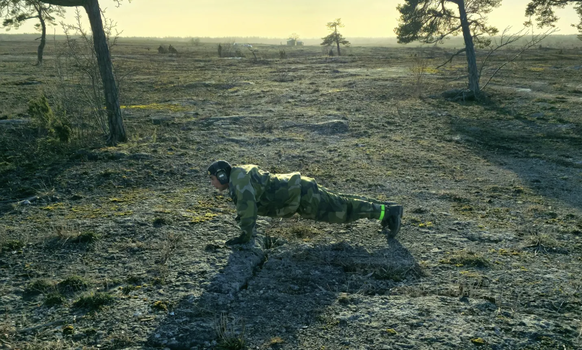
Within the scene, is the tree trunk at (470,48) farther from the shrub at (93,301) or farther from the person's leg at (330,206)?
the shrub at (93,301)

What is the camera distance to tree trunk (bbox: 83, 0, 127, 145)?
819cm

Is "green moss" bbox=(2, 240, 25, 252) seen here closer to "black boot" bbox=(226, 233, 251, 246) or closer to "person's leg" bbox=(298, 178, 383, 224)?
"black boot" bbox=(226, 233, 251, 246)

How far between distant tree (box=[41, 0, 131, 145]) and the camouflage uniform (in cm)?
513

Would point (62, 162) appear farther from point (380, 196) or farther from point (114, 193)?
point (380, 196)

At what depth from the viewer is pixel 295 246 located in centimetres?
482

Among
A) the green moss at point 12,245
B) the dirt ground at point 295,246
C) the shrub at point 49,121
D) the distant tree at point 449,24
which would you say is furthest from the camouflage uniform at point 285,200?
the distant tree at point 449,24

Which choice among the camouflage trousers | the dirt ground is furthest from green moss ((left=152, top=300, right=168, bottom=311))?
the camouflage trousers

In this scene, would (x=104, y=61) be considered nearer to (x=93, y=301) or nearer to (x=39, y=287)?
(x=39, y=287)

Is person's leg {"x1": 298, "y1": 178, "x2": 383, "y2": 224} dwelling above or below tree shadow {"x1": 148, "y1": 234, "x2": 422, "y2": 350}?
above

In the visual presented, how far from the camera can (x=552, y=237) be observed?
4.99 meters

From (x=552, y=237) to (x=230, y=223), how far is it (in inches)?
150

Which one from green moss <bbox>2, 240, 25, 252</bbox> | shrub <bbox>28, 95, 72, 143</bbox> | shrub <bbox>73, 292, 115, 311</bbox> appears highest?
shrub <bbox>28, 95, 72, 143</bbox>

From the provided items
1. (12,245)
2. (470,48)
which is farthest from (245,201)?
(470,48)

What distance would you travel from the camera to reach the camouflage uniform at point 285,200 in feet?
14.2
